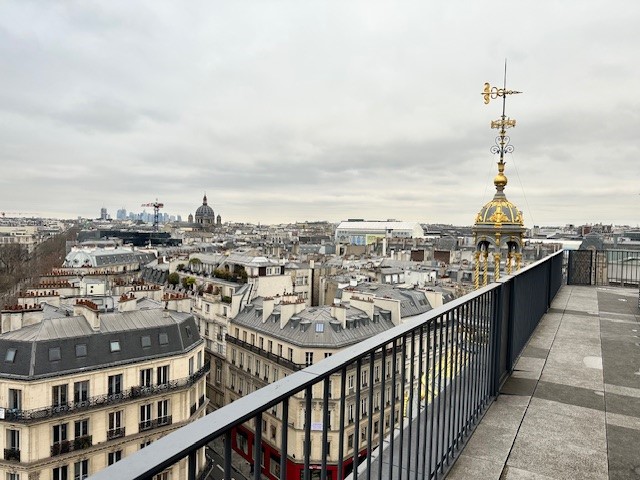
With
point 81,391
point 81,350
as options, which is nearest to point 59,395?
point 81,391

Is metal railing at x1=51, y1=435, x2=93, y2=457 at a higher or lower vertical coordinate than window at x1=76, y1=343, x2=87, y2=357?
lower

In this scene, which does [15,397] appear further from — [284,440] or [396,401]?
[284,440]

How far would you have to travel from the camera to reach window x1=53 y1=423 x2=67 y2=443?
19.9 meters

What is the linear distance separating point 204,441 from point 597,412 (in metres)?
5.86

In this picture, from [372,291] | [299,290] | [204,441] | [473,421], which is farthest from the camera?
[299,290]

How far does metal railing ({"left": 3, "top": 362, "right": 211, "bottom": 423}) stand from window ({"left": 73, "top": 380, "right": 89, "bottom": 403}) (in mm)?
165

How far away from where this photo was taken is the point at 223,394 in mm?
37219

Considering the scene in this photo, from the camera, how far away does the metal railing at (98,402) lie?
19.2 metres

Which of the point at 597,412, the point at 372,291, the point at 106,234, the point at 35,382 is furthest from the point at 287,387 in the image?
the point at 106,234

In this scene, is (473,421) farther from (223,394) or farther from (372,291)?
(372,291)

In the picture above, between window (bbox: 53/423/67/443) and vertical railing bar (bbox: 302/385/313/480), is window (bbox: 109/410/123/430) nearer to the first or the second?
window (bbox: 53/423/67/443)

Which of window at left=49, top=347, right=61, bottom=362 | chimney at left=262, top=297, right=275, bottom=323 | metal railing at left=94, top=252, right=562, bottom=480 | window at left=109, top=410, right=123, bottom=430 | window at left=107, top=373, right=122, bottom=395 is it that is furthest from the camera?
chimney at left=262, top=297, right=275, bottom=323

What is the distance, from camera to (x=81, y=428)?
2062 cm

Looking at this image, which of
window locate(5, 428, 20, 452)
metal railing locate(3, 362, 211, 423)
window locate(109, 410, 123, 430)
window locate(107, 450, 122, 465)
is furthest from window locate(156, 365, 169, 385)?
window locate(5, 428, 20, 452)
